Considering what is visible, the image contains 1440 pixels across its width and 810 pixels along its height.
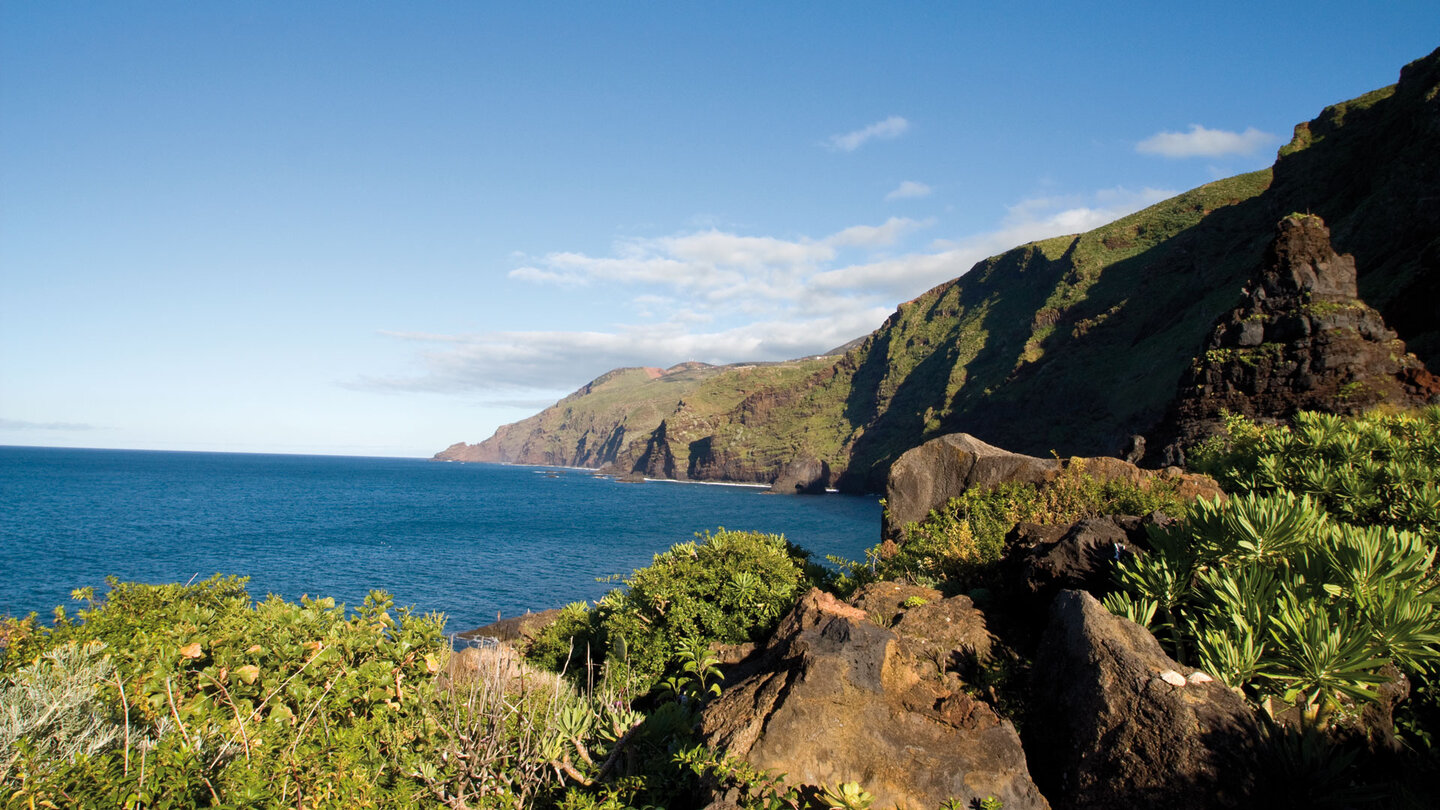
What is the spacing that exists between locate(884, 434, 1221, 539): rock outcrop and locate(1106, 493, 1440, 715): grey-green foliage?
752cm

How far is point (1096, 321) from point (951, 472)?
92.5 metres

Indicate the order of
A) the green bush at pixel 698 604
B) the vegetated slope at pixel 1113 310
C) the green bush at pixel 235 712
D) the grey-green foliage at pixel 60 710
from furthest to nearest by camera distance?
the vegetated slope at pixel 1113 310 < the green bush at pixel 698 604 < the grey-green foliage at pixel 60 710 < the green bush at pixel 235 712

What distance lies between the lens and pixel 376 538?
182 feet

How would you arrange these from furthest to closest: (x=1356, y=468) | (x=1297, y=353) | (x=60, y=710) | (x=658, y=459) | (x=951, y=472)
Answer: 1. (x=658, y=459)
2. (x=1297, y=353)
3. (x=951, y=472)
4. (x=1356, y=468)
5. (x=60, y=710)

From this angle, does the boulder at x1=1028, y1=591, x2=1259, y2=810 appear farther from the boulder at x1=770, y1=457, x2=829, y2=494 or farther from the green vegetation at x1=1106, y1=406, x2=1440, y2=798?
the boulder at x1=770, y1=457, x2=829, y2=494

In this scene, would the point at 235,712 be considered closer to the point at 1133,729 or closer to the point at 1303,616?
the point at 1133,729

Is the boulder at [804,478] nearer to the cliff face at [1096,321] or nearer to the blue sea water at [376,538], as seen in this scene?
the cliff face at [1096,321]

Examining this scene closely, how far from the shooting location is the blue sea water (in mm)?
35844

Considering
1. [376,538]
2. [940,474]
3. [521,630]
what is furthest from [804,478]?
[521,630]

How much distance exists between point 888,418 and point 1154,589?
134 m

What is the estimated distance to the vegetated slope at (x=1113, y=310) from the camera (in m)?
45.1

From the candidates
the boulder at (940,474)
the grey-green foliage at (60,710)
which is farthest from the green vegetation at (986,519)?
the grey-green foliage at (60,710)

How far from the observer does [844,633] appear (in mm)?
6152

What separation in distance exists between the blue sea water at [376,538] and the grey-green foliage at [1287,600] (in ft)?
42.9
